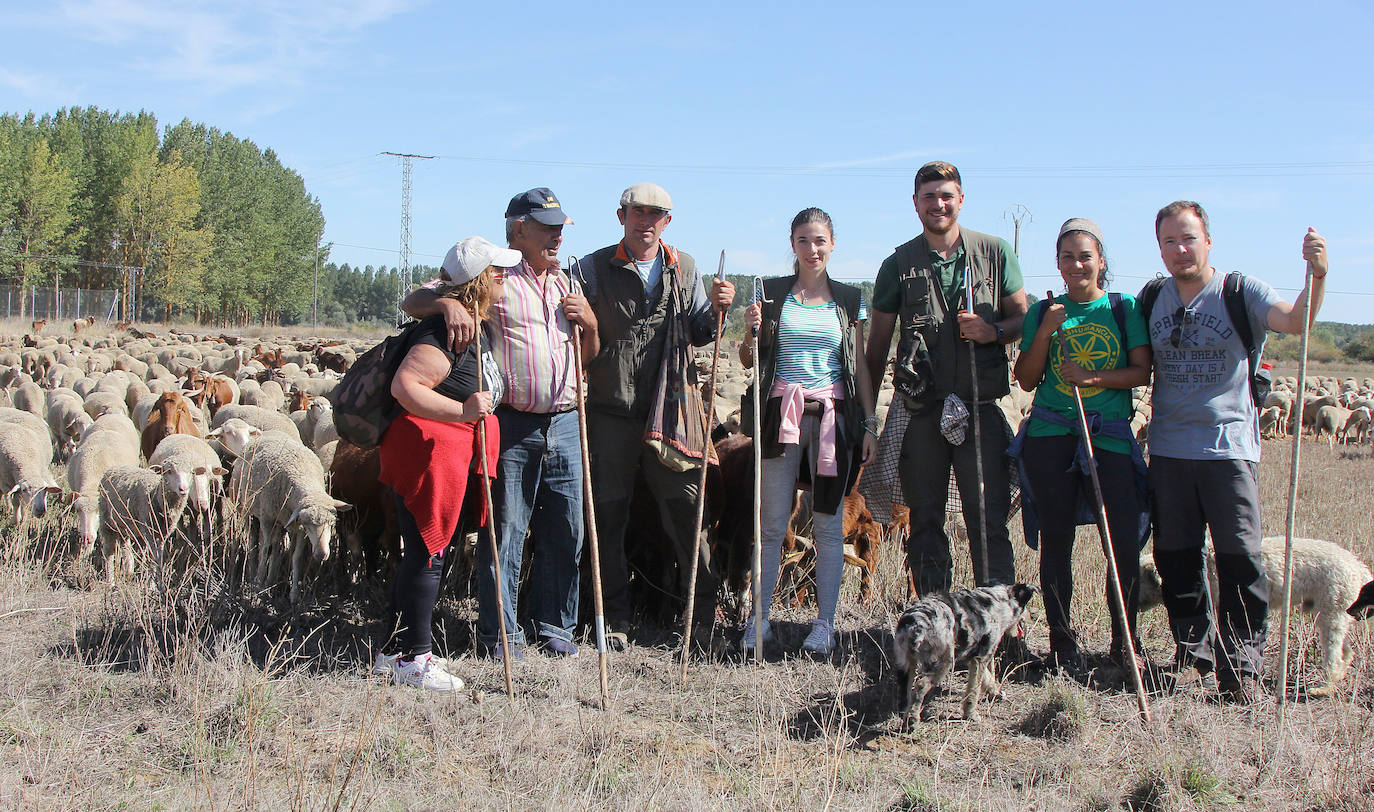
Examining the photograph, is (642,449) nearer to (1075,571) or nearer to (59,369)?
(1075,571)

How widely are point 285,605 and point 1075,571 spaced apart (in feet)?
17.0

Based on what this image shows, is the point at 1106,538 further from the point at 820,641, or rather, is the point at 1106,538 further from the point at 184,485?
the point at 184,485

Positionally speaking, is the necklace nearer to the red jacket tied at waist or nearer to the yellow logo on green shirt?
the yellow logo on green shirt

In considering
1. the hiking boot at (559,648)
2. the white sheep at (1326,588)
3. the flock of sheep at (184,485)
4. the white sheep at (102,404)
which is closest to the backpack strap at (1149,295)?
the white sheep at (1326,588)

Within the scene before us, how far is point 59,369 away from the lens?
59.3 feet

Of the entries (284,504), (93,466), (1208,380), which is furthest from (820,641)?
(93,466)

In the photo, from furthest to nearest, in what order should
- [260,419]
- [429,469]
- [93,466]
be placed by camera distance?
[260,419] < [93,466] < [429,469]

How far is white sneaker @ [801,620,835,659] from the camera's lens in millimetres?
5273

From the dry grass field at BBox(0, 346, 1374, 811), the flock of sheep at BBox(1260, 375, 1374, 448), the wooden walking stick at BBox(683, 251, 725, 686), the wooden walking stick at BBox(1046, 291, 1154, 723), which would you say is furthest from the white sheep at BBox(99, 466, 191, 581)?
the flock of sheep at BBox(1260, 375, 1374, 448)

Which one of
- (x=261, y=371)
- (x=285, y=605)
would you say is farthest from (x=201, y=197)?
(x=285, y=605)

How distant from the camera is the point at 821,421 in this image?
521 centimetres

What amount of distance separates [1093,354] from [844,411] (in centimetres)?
125

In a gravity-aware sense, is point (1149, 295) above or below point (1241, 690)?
above

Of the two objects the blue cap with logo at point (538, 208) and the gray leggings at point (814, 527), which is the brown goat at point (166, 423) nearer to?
the blue cap with logo at point (538, 208)
